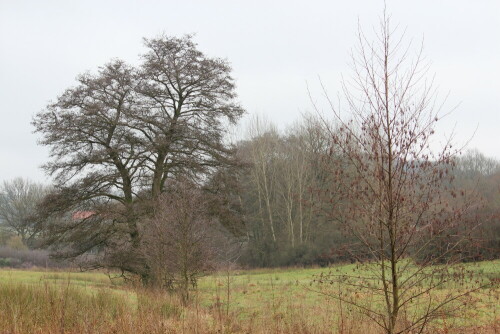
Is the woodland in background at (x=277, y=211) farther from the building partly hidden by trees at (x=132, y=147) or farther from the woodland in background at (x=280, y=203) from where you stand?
the building partly hidden by trees at (x=132, y=147)

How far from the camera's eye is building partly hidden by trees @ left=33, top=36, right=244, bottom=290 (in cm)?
1958

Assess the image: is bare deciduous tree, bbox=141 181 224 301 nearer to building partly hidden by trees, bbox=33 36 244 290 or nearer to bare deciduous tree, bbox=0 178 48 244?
building partly hidden by trees, bbox=33 36 244 290

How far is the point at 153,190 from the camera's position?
20.5 m

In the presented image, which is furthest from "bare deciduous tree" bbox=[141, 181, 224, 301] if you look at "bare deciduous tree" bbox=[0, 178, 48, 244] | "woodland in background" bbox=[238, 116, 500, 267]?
"bare deciduous tree" bbox=[0, 178, 48, 244]

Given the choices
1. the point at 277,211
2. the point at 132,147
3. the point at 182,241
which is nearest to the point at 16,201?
the point at 277,211

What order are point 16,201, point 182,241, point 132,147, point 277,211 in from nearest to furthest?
point 182,241
point 132,147
point 277,211
point 16,201

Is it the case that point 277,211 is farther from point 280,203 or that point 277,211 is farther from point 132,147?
point 132,147

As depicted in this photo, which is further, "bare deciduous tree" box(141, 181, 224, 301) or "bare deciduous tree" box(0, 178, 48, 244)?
"bare deciduous tree" box(0, 178, 48, 244)

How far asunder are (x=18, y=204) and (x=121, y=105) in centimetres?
3345

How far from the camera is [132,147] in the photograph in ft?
67.2

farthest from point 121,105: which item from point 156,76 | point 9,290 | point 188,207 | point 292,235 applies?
point 292,235

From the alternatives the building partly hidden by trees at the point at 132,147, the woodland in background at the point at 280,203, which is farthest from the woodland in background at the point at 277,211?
the building partly hidden by trees at the point at 132,147

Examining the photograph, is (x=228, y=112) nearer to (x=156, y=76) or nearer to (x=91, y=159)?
(x=156, y=76)

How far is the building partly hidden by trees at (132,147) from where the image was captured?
19.6m
